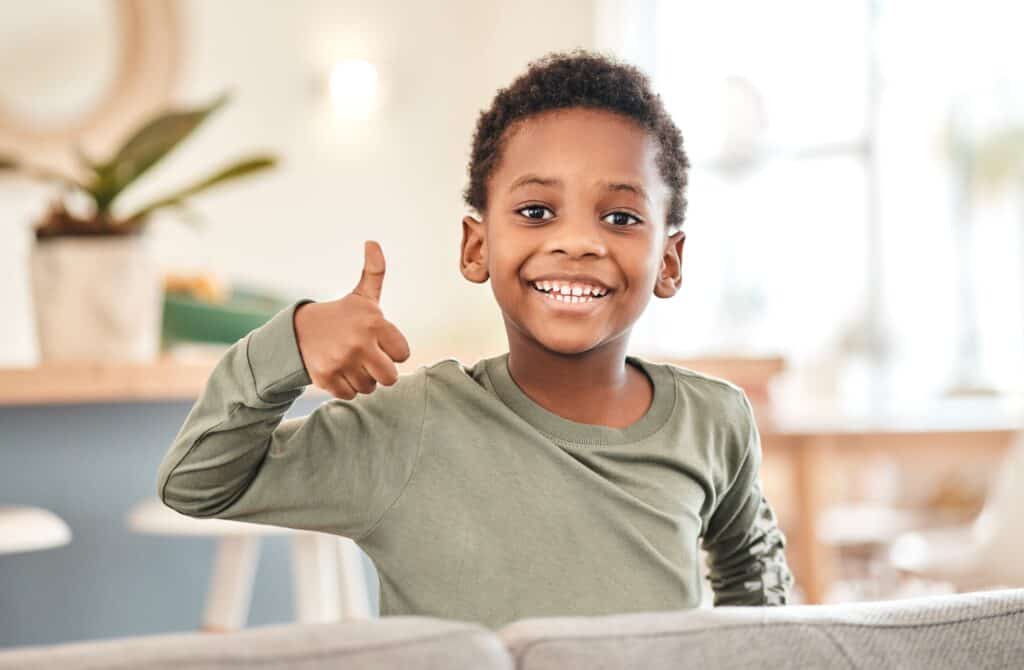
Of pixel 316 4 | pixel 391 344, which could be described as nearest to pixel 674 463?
pixel 391 344

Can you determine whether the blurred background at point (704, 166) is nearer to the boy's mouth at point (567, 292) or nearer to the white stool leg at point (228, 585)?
the white stool leg at point (228, 585)

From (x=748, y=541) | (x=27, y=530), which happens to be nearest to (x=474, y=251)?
(x=748, y=541)

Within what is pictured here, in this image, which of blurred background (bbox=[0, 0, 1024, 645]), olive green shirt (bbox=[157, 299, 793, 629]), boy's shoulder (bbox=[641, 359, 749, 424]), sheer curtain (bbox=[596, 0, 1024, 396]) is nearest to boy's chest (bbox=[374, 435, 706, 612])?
olive green shirt (bbox=[157, 299, 793, 629])

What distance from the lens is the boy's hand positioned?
2.86ft

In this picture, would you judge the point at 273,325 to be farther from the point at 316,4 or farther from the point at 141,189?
the point at 316,4

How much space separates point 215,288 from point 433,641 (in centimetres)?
209

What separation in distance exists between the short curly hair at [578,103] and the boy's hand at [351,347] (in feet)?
0.77

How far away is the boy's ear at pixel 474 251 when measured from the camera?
1.09 metres

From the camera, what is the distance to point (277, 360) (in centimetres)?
90

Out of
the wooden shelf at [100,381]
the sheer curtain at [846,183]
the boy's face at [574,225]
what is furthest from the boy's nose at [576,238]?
the sheer curtain at [846,183]

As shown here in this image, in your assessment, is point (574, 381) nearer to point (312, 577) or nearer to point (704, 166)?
point (312, 577)

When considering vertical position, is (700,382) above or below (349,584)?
above

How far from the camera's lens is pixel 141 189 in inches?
179

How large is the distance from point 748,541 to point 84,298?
141cm
